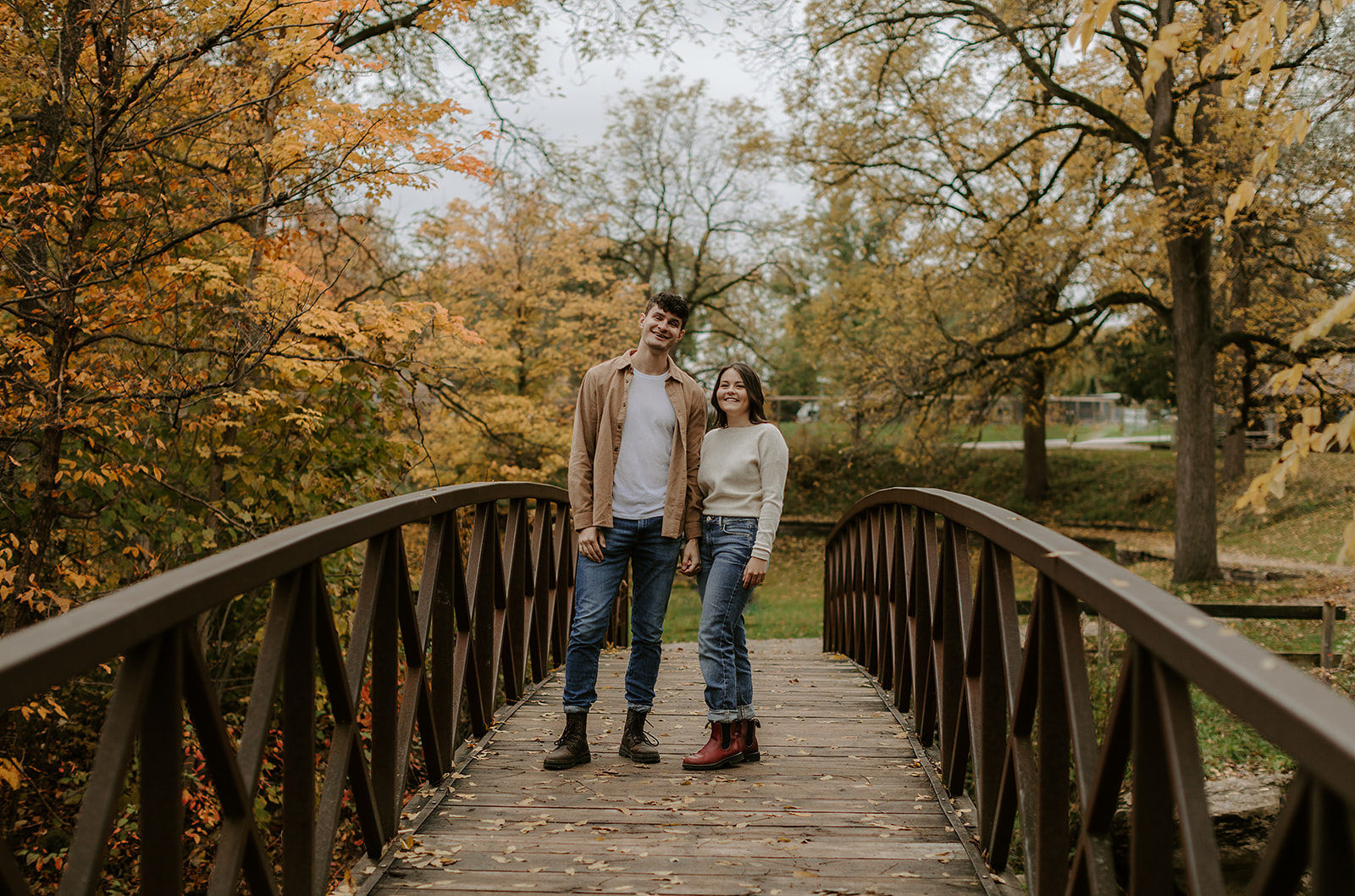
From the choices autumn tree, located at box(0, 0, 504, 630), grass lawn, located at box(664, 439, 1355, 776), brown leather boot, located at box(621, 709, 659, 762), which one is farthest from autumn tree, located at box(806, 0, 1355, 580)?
brown leather boot, located at box(621, 709, 659, 762)

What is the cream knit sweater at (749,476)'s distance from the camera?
3.90m

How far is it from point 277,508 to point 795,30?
9787 mm

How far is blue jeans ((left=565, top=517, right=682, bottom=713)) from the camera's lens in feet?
12.7

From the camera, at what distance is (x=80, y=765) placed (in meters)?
7.58

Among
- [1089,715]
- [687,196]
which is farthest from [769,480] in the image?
[687,196]

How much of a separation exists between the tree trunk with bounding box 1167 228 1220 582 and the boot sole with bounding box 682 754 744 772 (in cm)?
1194

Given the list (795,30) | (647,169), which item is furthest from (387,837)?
(647,169)

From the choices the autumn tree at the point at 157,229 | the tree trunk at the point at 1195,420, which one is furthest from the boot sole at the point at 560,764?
the tree trunk at the point at 1195,420

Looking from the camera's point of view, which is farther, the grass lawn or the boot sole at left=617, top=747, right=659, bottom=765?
the grass lawn

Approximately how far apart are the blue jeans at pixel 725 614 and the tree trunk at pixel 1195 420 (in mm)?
11814

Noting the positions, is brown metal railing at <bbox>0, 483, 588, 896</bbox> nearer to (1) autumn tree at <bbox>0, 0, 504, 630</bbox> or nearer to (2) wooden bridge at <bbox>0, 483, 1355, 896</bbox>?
(2) wooden bridge at <bbox>0, 483, 1355, 896</bbox>

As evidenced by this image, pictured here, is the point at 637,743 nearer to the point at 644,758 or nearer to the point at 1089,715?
the point at 644,758

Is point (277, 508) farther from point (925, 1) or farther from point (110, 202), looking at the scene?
point (925, 1)

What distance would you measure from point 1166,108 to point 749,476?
11242mm
